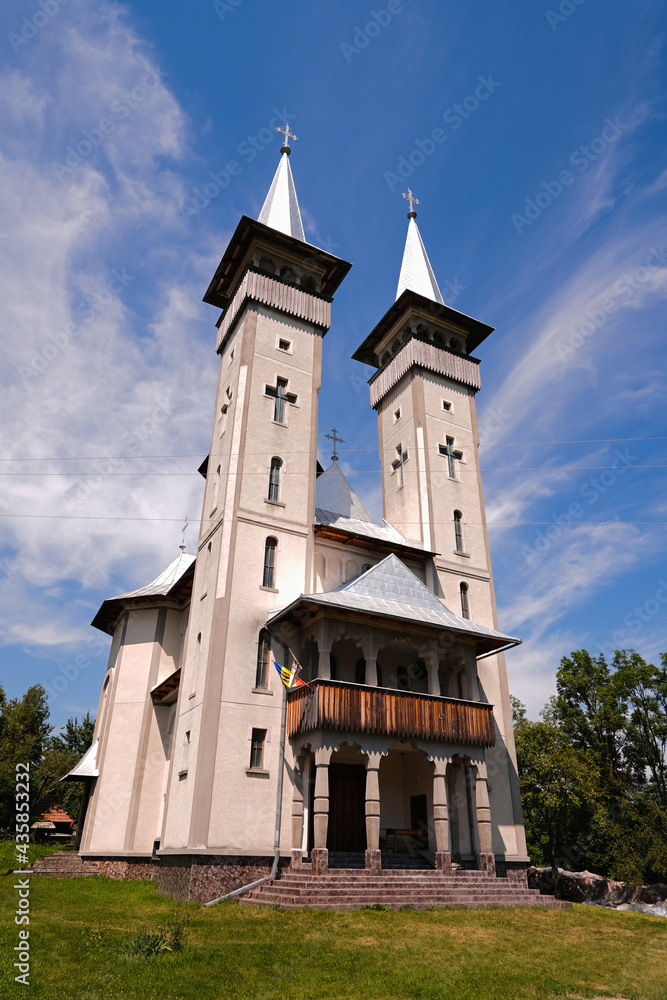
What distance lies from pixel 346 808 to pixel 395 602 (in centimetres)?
682

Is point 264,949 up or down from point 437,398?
down

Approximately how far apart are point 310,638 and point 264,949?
10.4 metres

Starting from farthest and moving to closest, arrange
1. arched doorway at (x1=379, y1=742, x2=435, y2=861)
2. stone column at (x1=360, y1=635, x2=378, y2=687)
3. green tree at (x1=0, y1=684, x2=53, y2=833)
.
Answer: green tree at (x1=0, y1=684, x2=53, y2=833)
arched doorway at (x1=379, y1=742, x2=435, y2=861)
stone column at (x1=360, y1=635, x2=378, y2=687)

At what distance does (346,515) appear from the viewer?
91.5 feet

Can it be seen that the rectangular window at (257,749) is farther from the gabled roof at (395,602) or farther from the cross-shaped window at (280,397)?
the cross-shaped window at (280,397)

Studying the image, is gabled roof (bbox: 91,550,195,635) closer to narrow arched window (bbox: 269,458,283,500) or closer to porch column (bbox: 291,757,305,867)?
narrow arched window (bbox: 269,458,283,500)

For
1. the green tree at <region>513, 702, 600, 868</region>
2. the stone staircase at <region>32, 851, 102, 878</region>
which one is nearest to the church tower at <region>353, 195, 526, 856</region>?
the green tree at <region>513, 702, 600, 868</region>

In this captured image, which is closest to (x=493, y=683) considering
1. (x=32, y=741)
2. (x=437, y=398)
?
(x=437, y=398)

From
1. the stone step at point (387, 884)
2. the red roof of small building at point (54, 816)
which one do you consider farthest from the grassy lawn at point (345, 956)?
the red roof of small building at point (54, 816)

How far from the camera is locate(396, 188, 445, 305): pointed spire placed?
34.4 meters

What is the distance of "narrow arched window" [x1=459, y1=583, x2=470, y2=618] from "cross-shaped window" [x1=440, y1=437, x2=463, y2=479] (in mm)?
5002

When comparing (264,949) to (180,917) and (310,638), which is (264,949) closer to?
(180,917)

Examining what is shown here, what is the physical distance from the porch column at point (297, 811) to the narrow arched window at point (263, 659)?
2514 mm

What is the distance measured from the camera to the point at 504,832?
2367 cm
